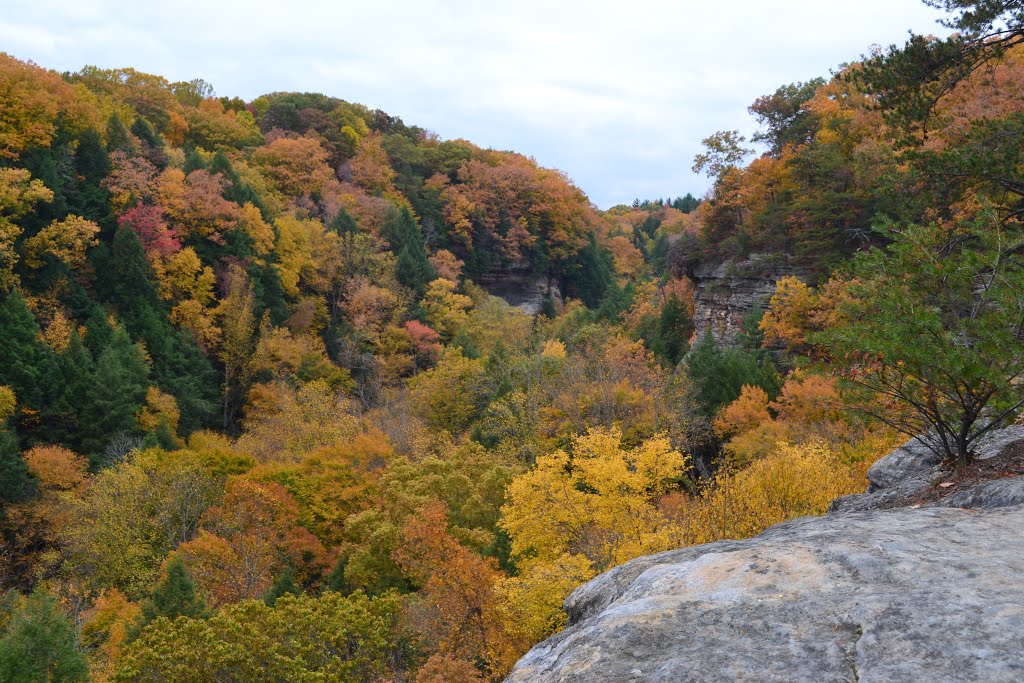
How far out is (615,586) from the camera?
632 cm

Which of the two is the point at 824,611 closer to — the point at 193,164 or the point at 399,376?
the point at 399,376

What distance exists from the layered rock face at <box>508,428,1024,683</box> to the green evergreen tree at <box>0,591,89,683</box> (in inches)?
531

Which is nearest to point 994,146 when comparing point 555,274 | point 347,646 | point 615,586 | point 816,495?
point 816,495

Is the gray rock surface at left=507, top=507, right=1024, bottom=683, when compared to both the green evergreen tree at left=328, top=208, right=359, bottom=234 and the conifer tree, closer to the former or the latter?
the conifer tree

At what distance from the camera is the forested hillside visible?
35.4 feet

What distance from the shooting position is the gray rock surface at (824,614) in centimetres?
421

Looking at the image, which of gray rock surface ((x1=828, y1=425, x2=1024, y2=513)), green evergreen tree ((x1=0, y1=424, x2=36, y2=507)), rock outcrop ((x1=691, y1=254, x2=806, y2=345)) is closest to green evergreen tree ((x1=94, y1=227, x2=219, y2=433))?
green evergreen tree ((x1=0, y1=424, x2=36, y2=507))

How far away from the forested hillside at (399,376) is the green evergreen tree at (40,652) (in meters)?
0.06

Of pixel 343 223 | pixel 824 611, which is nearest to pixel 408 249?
pixel 343 223

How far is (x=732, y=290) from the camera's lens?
38906 millimetres

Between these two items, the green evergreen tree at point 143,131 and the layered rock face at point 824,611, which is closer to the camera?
the layered rock face at point 824,611

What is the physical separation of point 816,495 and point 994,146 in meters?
7.43

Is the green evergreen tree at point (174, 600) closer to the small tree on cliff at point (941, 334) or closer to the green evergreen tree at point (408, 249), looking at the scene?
the small tree on cliff at point (941, 334)

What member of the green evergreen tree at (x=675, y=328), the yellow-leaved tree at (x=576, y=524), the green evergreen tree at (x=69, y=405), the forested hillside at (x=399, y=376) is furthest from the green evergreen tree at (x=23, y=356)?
the green evergreen tree at (x=675, y=328)
